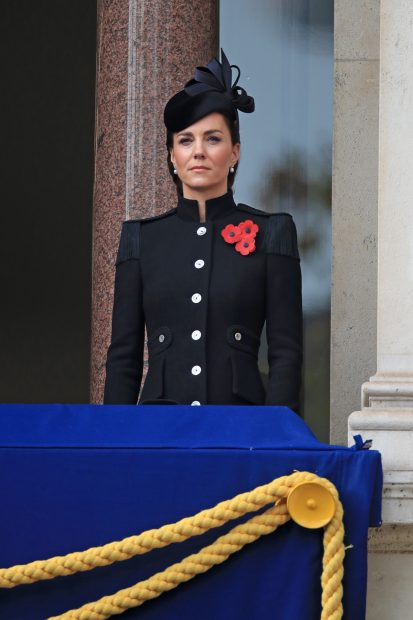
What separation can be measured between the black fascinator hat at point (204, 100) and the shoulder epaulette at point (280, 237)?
0.38 metres

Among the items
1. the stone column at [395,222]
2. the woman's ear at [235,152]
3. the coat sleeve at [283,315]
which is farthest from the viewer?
the woman's ear at [235,152]

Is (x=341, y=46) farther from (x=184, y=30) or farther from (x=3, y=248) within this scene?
(x=3, y=248)

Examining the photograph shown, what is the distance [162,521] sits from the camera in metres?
3.81

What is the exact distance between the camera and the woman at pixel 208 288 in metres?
4.75

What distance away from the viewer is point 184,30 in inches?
285

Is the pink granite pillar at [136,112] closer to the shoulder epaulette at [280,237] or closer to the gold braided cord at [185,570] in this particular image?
the shoulder epaulette at [280,237]

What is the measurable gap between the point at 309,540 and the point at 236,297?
1.18 metres

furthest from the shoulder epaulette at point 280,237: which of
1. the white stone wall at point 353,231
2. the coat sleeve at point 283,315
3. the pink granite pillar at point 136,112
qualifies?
the pink granite pillar at point 136,112

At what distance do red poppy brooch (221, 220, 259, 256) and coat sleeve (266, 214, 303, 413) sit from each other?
0.05m

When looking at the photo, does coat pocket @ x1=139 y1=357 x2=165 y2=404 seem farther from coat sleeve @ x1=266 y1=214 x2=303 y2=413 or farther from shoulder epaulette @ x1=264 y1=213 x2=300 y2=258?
shoulder epaulette @ x1=264 y1=213 x2=300 y2=258

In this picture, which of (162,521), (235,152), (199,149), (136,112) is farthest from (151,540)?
(136,112)

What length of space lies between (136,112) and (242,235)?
8.22ft

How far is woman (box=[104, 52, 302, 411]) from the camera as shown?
4750mm

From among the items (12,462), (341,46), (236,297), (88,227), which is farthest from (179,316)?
(88,227)
